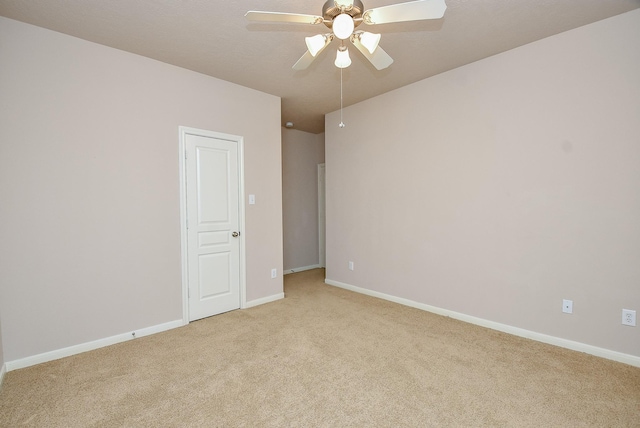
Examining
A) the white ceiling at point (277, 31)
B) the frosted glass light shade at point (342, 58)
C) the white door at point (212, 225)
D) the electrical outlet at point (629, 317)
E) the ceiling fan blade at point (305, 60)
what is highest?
the white ceiling at point (277, 31)

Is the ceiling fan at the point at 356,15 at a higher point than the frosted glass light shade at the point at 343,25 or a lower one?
higher

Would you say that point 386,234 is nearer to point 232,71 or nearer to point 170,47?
point 232,71

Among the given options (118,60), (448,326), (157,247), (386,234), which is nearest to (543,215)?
(448,326)

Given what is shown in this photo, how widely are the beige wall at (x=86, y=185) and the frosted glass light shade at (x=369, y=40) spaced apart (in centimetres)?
212

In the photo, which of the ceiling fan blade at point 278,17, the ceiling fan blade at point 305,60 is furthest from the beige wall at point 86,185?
the ceiling fan blade at point 278,17

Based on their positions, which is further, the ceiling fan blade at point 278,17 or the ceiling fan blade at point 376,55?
the ceiling fan blade at point 376,55

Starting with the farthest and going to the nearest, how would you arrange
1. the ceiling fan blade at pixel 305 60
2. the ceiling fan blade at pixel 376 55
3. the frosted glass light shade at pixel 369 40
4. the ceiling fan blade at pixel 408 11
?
the ceiling fan blade at pixel 305 60, the ceiling fan blade at pixel 376 55, the frosted glass light shade at pixel 369 40, the ceiling fan blade at pixel 408 11

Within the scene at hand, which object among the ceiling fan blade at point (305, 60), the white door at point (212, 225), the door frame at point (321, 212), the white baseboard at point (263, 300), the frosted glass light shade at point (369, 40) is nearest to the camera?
the frosted glass light shade at point (369, 40)

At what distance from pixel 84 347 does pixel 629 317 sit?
4.55 meters

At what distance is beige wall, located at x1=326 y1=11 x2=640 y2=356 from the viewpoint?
7.54 feet

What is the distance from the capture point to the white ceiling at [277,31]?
212 cm

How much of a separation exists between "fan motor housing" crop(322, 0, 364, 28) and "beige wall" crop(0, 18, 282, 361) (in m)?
2.03

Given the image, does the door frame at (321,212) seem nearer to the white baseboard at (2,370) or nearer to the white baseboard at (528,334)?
the white baseboard at (528,334)

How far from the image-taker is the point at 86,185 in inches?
101
